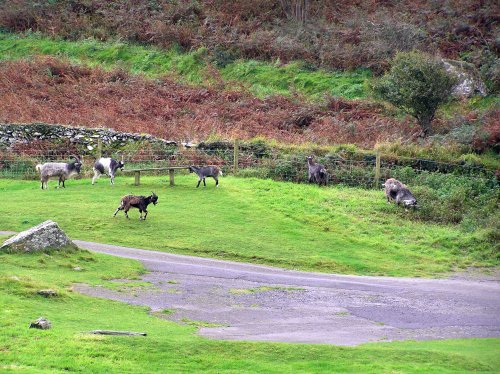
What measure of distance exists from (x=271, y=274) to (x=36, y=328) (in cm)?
1065

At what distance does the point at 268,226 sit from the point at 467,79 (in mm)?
24591

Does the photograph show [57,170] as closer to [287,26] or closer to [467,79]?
[467,79]

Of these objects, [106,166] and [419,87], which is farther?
[419,87]

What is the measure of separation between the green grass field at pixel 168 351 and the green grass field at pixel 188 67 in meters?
36.2

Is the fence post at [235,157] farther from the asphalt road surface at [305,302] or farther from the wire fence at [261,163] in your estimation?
the asphalt road surface at [305,302]

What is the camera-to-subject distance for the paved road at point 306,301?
20.6 meters

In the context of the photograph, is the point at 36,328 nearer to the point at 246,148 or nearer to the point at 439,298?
the point at 439,298

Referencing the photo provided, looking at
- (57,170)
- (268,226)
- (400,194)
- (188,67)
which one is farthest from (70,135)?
(400,194)

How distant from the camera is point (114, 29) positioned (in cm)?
6844

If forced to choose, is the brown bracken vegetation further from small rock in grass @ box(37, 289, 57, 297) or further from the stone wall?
small rock in grass @ box(37, 289, 57, 297)

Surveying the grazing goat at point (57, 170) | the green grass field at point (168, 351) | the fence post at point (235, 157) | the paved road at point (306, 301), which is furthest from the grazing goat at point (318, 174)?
the green grass field at point (168, 351)

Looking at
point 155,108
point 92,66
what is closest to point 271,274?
point 155,108

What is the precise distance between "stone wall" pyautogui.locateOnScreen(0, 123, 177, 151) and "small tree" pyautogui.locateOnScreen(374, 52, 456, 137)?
1173 centimetres

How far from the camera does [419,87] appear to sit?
44625mm
